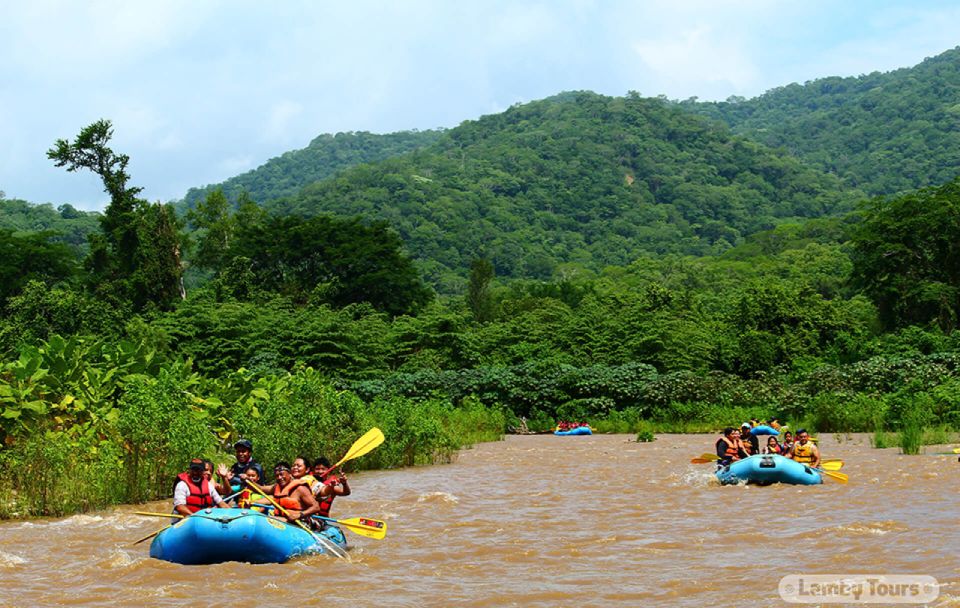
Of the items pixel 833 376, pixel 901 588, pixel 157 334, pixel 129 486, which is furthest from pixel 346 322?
pixel 901 588

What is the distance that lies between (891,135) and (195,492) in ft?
494

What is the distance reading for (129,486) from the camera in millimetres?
15758

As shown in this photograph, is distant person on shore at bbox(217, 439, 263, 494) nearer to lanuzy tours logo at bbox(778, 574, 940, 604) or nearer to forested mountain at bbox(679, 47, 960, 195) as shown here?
lanuzy tours logo at bbox(778, 574, 940, 604)

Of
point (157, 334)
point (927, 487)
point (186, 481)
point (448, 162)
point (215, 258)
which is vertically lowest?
point (927, 487)

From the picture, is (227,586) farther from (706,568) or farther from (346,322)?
(346,322)

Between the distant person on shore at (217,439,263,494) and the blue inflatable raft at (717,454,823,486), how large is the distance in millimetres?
8658

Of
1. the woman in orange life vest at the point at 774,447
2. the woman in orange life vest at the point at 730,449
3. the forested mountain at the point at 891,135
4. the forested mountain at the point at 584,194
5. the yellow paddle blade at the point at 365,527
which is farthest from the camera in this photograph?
the forested mountain at the point at 891,135

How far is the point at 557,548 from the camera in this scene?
1245 centimetres

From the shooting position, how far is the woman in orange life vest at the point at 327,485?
12336 millimetres

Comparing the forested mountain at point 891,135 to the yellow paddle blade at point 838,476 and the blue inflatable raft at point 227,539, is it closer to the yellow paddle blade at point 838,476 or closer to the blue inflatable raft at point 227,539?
the yellow paddle blade at point 838,476

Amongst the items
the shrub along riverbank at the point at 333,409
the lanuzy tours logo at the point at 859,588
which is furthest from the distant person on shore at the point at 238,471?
the lanuzy tours logo at the point at 859,588

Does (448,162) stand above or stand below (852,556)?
above

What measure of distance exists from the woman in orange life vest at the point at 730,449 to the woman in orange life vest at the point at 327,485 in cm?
870

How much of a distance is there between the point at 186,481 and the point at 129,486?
444 cm
